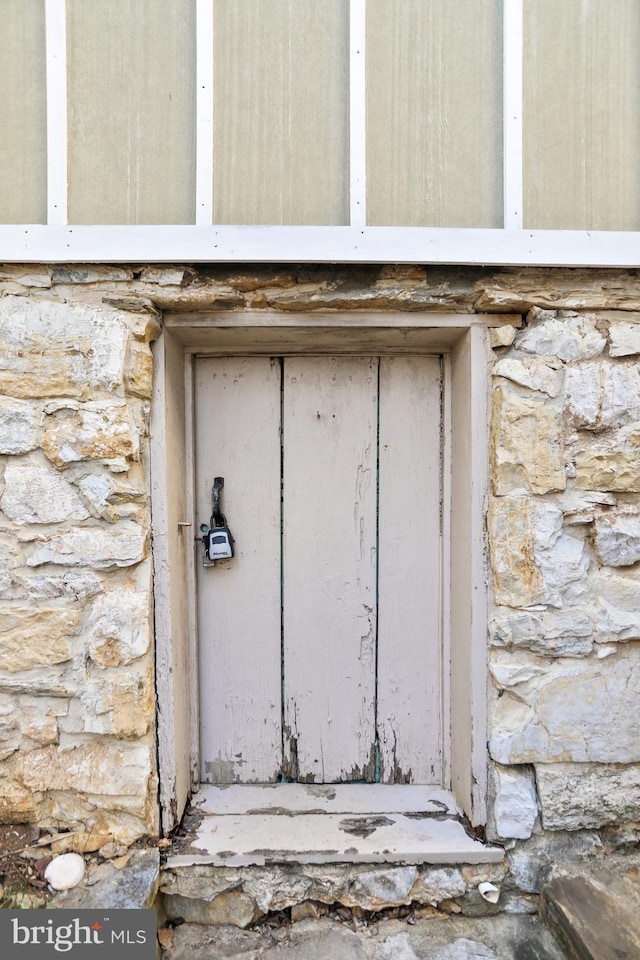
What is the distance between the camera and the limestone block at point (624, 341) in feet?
5.31

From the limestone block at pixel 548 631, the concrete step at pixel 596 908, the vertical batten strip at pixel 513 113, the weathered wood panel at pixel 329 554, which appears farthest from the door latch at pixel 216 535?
the concrete step at pixel 596 908

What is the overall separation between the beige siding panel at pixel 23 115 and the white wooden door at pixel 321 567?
664 mm

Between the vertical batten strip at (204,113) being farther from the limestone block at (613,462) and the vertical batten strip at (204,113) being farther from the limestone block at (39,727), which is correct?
the limestone block at (39,727)

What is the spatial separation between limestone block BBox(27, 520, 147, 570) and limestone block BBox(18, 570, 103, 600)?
3 cm

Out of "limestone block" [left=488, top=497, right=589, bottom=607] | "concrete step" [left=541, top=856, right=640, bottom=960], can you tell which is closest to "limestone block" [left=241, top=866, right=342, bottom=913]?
"concrete step" [left=541, top=856, right=640, bottom=960]

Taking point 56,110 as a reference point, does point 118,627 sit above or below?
below

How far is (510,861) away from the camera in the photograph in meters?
1.63

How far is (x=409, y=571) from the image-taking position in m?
1.92

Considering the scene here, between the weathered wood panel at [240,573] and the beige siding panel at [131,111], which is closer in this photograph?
the beige siding panel at [131,111]

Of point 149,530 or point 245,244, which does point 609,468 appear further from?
point 149,530

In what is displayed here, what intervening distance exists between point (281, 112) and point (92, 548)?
1350 mm

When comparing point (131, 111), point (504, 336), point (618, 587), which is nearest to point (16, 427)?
point (131, 111)

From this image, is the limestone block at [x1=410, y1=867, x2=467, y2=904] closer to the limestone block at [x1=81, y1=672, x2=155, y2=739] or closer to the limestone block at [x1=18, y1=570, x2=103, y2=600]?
the limestone block at [x1=81, y1=672, x2=155, y2=739]

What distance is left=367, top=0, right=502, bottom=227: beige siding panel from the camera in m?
1.59
